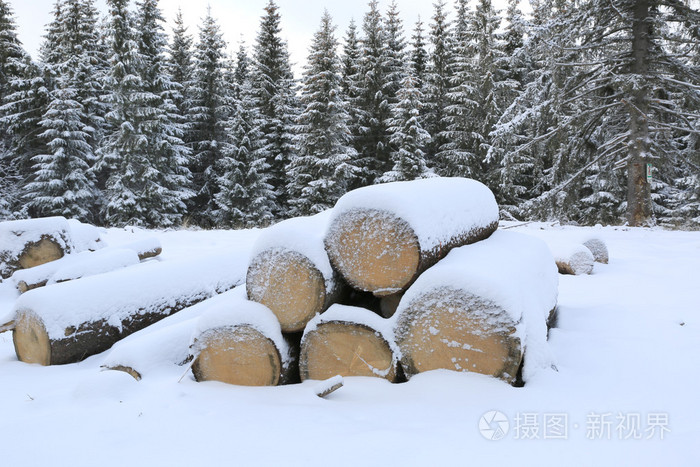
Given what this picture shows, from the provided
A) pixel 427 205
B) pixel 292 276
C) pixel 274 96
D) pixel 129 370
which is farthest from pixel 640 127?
pixel 274 96

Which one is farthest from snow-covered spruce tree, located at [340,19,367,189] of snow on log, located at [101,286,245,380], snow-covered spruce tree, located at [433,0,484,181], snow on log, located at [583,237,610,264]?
snow on log, located at [101,286,245,380]

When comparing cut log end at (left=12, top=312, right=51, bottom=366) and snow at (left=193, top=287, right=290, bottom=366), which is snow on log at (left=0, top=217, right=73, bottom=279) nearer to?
cut log end at (left=12, top=312, right=51, bottom=366)

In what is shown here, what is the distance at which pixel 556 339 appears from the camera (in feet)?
8.72

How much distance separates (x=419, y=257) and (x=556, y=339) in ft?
4.30

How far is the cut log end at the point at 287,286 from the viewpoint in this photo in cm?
216

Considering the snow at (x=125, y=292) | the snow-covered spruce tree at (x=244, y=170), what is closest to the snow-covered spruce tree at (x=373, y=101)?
the snow-covered spruce tree at (x=244, y=170)

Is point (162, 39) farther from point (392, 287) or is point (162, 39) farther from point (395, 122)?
point (392, 287)

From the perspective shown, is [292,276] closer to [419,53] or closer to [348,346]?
[348,346]

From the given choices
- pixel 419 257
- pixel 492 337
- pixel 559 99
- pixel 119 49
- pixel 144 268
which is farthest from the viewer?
pixel 119 49

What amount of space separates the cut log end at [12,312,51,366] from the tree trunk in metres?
10.3

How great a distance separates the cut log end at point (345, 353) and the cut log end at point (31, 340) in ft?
5.73

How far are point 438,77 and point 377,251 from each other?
66.3 ft

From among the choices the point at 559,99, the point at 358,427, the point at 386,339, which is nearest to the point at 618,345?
the point at 386,339

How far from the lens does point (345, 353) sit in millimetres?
2213
